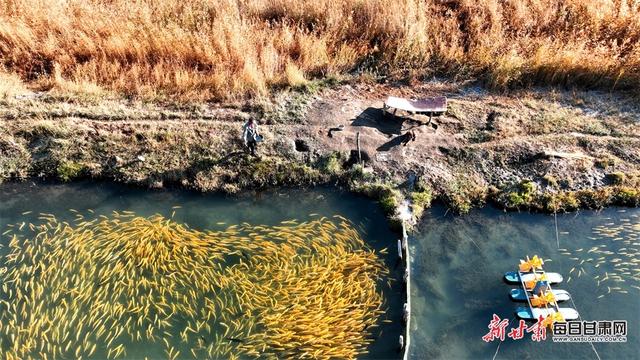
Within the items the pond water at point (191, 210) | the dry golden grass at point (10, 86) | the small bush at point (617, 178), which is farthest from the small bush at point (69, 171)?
the small bush at point (617, 178)

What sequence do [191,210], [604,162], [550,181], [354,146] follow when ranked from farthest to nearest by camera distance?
1. [354,146]
2. [604,162]
3. [550,181]
4. [191,210]

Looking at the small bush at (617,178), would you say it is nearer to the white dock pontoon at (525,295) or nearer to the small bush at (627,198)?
the small bush at (627,198)

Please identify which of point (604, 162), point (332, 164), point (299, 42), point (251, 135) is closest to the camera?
point (251, 135)

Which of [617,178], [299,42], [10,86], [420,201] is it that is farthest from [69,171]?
[617,178]

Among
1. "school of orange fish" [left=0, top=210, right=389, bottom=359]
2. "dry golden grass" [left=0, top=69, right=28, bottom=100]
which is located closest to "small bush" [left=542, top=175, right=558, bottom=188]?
"school of orange fish" [left=0, top=210, right=389, bottom=359]

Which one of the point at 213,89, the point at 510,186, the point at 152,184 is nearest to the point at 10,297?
the point at 152,184

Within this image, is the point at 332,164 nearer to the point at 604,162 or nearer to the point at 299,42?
the point at 299,42
